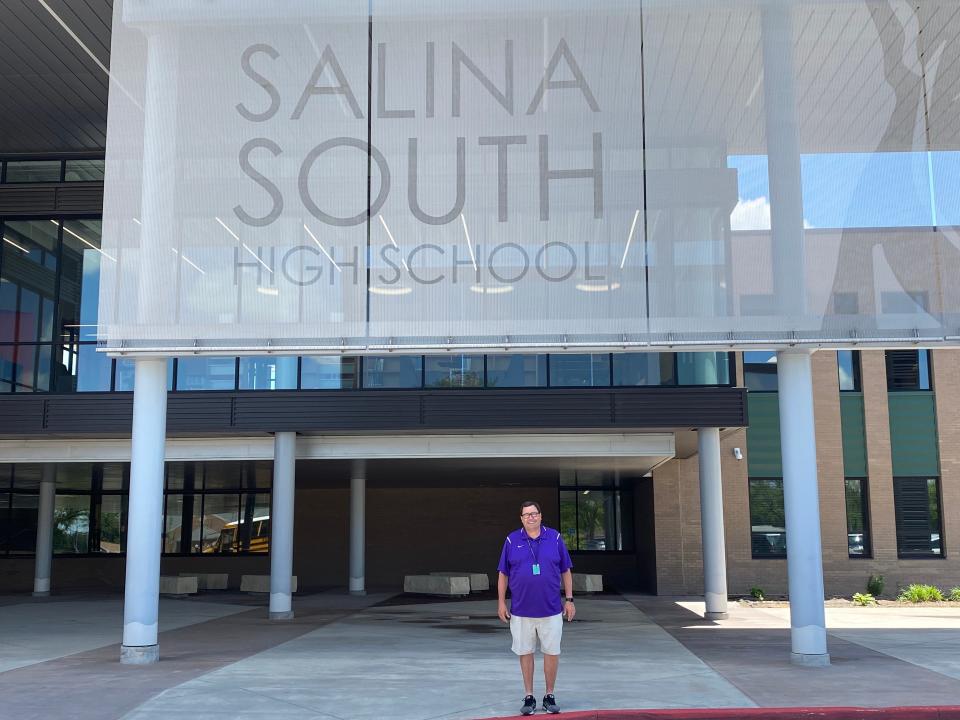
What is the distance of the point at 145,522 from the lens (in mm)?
13031

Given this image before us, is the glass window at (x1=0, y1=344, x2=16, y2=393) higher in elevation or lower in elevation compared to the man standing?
higher

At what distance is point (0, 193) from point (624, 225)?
1599cm

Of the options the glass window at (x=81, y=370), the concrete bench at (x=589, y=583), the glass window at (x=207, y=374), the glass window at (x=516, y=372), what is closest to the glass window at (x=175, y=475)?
the glass window at (x=81, y=370)

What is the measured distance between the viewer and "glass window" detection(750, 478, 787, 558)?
27.0 m

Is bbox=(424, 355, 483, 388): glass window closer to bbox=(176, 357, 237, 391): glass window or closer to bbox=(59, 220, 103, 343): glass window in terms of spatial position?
bbox=(176, 357, 237, 391): glass window

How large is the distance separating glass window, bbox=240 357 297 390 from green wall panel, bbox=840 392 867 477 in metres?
15.4

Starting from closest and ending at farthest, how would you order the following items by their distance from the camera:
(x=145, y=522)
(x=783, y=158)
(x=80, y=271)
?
1. (x=145, y=522)
2. (x=783, y=158)
3. (x=80, y=271)

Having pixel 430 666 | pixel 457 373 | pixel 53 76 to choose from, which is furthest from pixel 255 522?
pixel 430 666

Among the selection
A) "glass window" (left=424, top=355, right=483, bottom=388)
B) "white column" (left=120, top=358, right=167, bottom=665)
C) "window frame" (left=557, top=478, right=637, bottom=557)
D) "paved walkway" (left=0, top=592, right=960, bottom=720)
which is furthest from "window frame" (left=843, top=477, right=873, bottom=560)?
"white column" (left=120, top=358, right=167, bottom=665)

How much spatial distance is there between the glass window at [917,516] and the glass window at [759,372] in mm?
4251

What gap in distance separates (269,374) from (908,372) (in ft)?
57.8

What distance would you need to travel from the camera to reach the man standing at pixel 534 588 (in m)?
8.53

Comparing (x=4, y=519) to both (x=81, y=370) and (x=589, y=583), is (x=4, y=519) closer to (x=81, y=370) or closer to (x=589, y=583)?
(x=81, y=370)

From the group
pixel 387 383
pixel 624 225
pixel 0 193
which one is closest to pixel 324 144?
pixel 624 225
